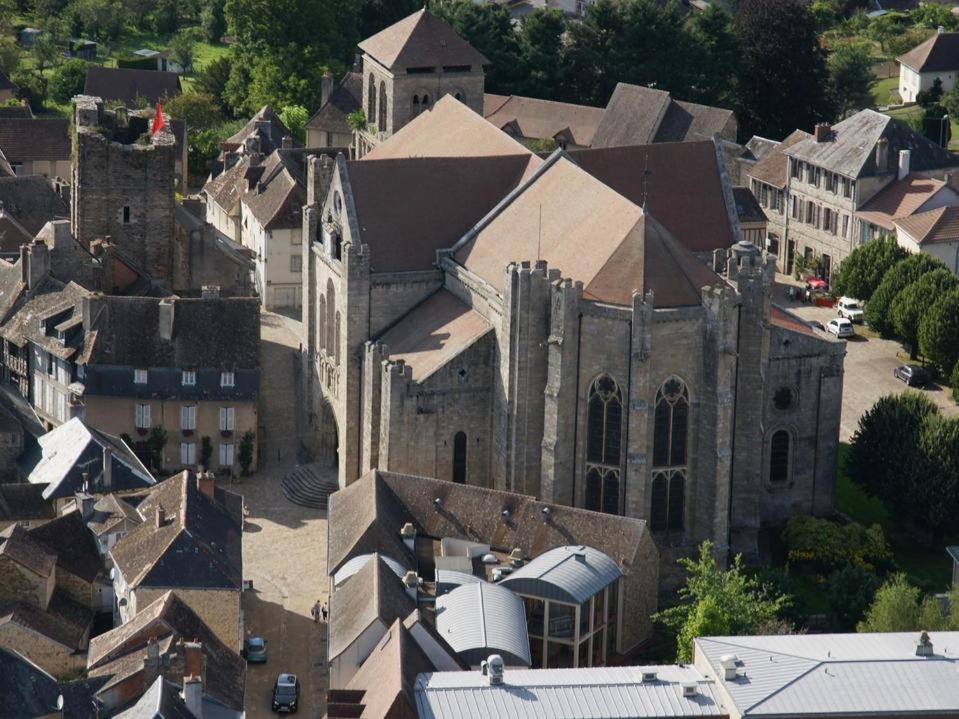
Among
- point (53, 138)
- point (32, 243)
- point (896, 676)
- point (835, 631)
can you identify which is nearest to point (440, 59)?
point (32, 243)

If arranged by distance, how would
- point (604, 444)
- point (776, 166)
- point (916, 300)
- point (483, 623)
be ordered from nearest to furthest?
1. point (483, 623)
2. point (604, 444)
3. point (916, 300)
4. point (776, 166)

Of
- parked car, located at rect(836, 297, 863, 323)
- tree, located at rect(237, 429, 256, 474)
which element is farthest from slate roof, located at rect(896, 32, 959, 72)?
tree, located at rect(237, 429, 256, 474)

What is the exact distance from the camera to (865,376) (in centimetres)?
11256

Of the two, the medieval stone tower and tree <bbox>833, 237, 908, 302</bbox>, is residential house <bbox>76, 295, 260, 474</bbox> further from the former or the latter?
tree <bbox>833, 237, 908, 302</bbox>

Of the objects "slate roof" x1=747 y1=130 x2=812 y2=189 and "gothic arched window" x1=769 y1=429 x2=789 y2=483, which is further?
"slate roof" x1=747 y1=130 x2=812 y2=189

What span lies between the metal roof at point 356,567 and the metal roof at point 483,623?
2.57 meters

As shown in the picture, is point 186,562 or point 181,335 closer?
point 186,562

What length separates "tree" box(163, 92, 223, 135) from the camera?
515 feet

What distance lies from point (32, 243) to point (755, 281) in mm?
36326

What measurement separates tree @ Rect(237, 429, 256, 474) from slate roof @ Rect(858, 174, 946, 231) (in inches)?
1828

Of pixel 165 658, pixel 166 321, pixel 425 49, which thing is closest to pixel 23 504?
pixel 166 321

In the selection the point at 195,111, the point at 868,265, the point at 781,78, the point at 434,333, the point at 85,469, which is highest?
the point at 781,78

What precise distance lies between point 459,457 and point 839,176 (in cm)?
4955

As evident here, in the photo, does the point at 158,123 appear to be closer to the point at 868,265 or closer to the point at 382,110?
the point at 382,110
